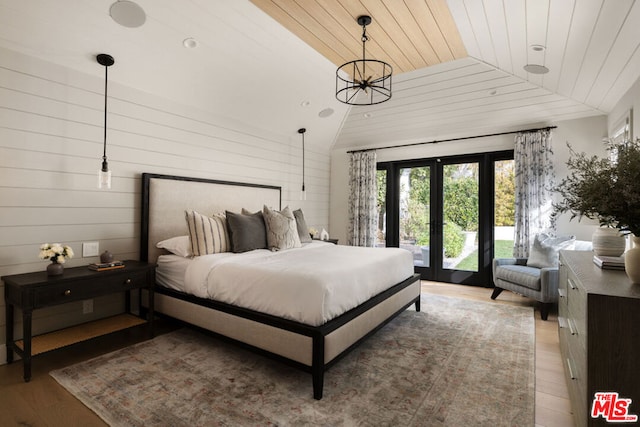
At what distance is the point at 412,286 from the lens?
3.66 m

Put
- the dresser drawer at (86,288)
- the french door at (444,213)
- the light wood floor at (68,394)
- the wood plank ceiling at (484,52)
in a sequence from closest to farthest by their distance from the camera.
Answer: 1. the light wood floor at (68,394)
2. the dresser drawer at (86,288)
3. the wood plank ceiling at (484,52)
4. the french door at (444,213)

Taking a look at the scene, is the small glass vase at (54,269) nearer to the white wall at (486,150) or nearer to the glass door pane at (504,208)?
the white wall at (486,150)

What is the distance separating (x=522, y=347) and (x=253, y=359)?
7.71 ft

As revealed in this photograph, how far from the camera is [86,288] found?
2514mm

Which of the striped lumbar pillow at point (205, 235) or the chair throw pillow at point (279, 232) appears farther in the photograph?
the chair throw pillow at point (279, 232)

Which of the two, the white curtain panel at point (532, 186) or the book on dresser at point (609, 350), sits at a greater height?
the white curtain panel at point (532, 186)

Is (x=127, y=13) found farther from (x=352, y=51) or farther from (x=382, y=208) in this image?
(x=382, y=208)

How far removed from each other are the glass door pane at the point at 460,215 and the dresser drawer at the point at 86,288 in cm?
452

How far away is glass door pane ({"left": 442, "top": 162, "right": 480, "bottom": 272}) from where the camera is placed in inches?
205

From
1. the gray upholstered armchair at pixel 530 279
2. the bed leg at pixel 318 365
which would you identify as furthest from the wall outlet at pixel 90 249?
the gray upholstered armchair at pixel 530 279

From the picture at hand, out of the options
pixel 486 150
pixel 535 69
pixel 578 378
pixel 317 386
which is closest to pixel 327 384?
pixel 317 386

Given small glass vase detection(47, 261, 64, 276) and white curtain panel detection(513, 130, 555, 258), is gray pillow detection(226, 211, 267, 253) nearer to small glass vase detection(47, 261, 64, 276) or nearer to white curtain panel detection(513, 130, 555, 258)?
small glass vase detection(47, 261, 64, 276)

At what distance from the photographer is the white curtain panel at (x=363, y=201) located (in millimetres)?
5918

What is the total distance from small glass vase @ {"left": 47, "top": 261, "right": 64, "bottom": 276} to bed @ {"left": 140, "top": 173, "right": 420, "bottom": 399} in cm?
87
